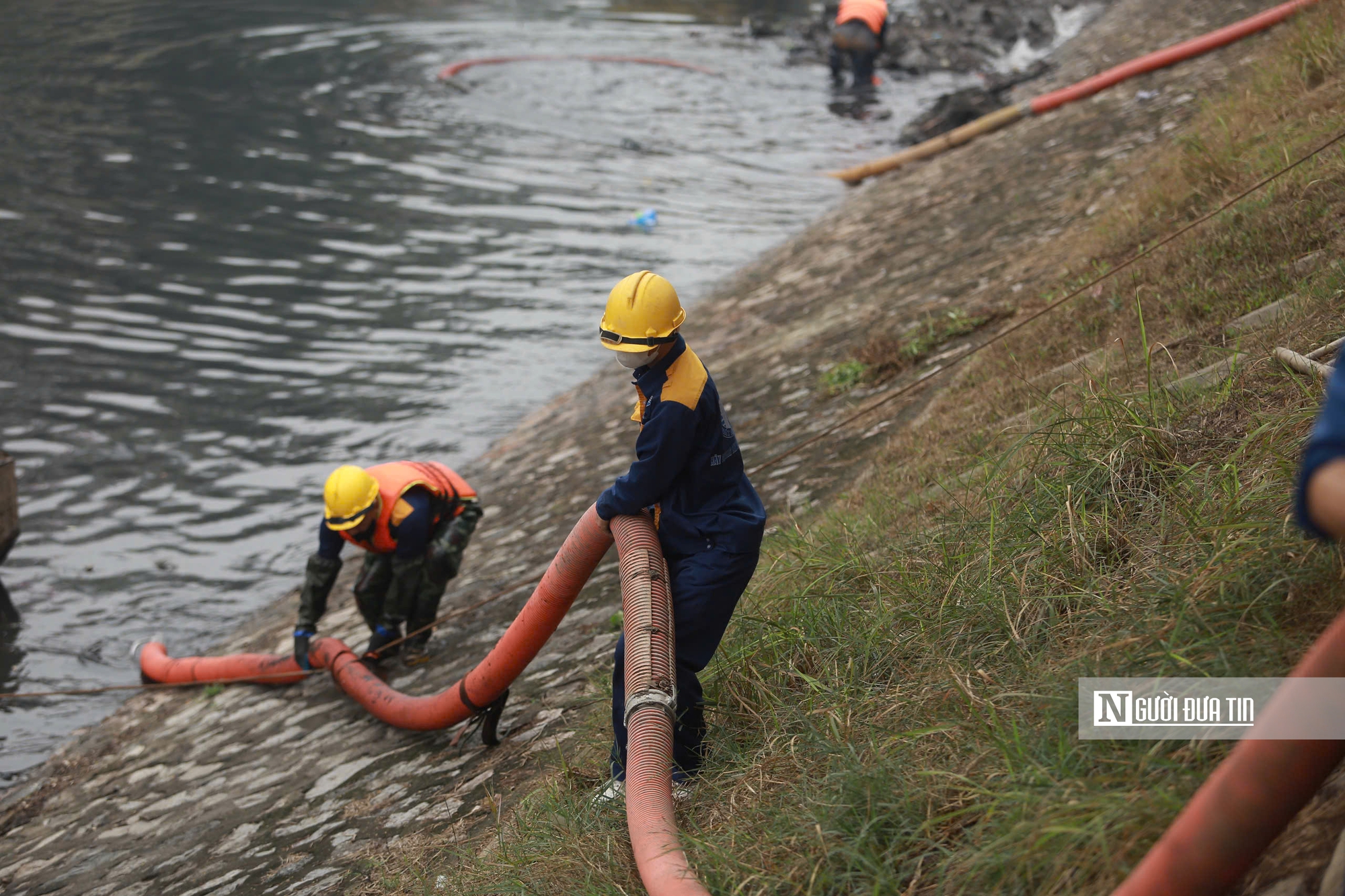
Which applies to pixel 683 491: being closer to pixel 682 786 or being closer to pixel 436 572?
pixel 682 786

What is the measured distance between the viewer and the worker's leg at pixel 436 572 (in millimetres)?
6316

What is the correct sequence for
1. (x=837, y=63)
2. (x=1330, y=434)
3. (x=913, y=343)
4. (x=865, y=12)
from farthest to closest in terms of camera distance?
(x=837, y=63)
(x=865, y=12)
(x=913, y=343)
(x=1330, y=434)

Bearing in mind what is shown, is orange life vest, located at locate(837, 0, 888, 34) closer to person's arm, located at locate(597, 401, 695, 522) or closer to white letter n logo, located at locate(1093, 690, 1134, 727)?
person's arm, located at locate(597, 401, 695, 522)

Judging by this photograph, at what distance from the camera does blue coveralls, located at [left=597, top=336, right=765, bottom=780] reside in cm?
371

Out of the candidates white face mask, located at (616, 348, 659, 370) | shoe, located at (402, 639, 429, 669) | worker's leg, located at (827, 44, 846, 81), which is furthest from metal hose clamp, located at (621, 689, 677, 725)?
worker's leg, located at (827, 44, 846, 81)

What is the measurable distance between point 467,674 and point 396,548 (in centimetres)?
133

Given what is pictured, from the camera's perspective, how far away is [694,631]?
3781mm

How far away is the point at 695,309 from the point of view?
12.3 m

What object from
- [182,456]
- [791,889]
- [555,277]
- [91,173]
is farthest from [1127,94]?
[91,173]

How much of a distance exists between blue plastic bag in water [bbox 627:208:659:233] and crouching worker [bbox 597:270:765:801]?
11.8 metres

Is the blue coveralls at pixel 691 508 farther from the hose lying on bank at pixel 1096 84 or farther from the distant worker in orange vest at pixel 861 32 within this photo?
the distant worker in orange vest at pixel 861 32

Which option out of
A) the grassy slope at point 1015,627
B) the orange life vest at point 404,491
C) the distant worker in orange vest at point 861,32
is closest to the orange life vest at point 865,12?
the distant worker in orange vest at point 861,32

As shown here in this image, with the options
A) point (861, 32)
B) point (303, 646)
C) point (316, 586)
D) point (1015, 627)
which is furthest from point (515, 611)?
point (861, 32)

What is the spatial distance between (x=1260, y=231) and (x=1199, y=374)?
1.41 meters
